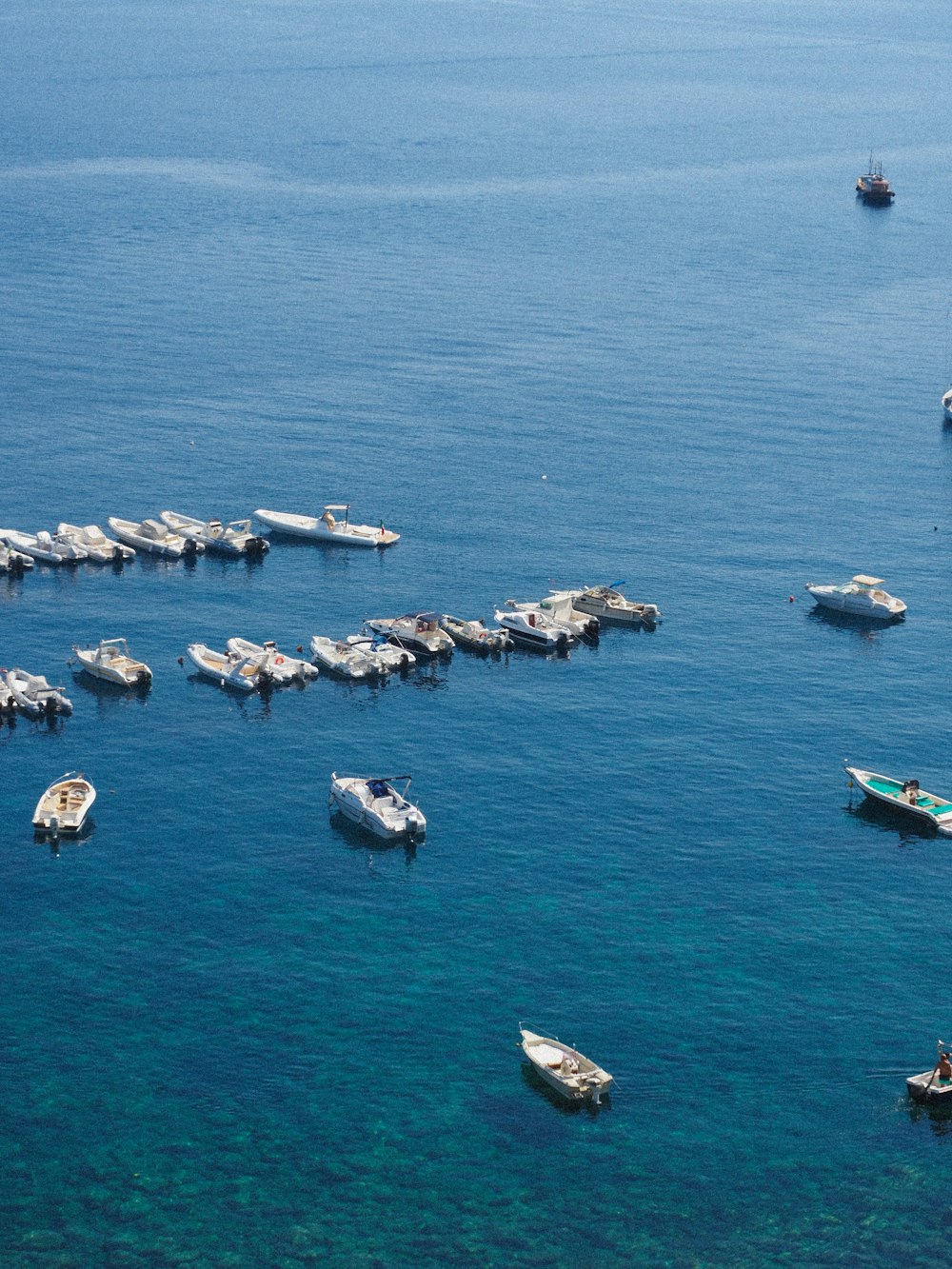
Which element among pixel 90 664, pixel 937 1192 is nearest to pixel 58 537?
pixel 90 664

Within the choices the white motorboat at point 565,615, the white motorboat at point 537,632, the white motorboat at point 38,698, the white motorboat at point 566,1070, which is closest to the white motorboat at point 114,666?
the white motorboat at point 38,698

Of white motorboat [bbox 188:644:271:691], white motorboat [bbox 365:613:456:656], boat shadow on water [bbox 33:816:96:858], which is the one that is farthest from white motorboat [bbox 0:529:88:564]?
boat shadow on water [bbox 33:816:96:858]

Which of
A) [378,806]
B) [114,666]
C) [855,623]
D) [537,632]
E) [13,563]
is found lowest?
[378,806]

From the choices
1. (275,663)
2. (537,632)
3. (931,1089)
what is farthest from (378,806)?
(931,1089)

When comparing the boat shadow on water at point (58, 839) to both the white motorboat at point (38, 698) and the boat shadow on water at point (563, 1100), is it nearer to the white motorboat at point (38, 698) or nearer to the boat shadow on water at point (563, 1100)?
the white motorboat at point (38, 698)

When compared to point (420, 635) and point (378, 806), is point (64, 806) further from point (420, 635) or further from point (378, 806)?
point (420, 635)

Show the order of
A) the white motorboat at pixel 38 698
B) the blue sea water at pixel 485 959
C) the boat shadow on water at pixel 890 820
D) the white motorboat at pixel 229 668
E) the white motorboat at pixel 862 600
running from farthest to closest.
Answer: the white motorboat at pixel 862 600, the white motorboat at pixel 229 668, the white motorboat at pixel 38 698, the boat shadow on water at pixel 890 820, the blue sea water at pixel 485 959

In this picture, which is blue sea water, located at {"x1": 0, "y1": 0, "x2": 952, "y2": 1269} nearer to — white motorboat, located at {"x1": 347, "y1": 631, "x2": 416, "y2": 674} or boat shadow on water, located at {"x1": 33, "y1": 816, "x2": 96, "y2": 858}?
boat shadow on water, located at {"x1": 33, "y1": 816, "x2": 96, "y2": 858}
